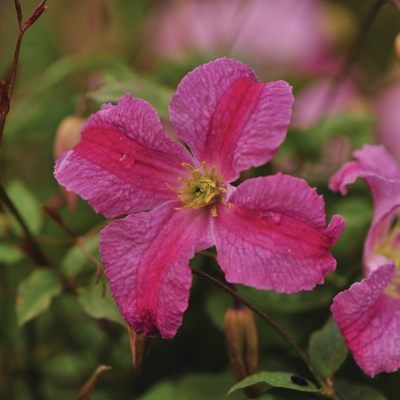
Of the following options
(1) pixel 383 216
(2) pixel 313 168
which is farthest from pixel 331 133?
(1) pixel 383 216

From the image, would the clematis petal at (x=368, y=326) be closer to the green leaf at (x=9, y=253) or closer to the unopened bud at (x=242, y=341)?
the unopened bud at (x=242, y=341)

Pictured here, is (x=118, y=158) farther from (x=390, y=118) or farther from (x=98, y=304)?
(x=390, y=118)

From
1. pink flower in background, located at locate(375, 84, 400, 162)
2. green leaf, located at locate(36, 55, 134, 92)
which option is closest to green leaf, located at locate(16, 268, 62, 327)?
green leaf, located at locate(36, 55, 134, 92)

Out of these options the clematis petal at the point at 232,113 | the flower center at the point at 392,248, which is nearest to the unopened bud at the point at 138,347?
the clematis petal at the point at 232,113

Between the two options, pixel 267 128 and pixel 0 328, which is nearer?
pixel 267 128

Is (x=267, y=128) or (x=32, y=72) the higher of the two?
(x=267, y=128)

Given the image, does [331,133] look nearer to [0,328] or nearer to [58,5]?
[0,328]

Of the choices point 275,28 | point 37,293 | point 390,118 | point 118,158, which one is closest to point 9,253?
point 37,293

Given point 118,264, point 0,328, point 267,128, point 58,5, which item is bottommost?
point 0,328
